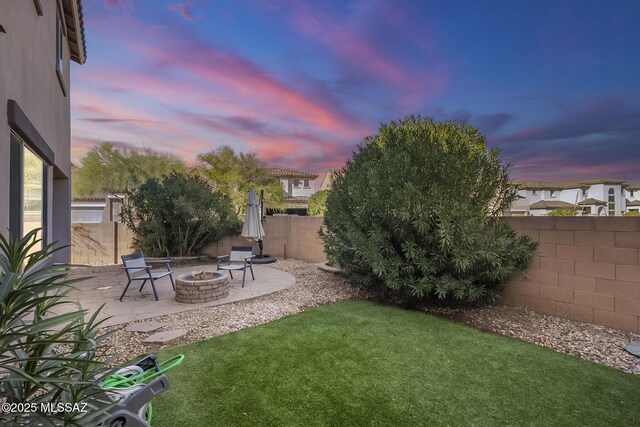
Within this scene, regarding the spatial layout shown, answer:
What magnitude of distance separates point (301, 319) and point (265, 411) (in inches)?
94.7

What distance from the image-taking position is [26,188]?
4.38 m

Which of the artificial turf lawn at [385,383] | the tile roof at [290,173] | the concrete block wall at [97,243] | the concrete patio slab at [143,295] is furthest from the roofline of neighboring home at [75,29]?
the tile roof at [290,173]

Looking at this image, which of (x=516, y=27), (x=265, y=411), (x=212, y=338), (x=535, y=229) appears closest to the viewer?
(x=265, y=411)

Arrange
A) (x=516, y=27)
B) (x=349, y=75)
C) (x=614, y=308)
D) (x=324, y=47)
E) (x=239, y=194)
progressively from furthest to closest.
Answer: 1. (x=239, y=194)
2. (x=349, y=75)
3. (x=324, y=47)
4. (x=516, y=27)
5. (x=614, y=308)

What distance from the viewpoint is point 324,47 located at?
11.0 meters

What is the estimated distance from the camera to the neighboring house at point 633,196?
31712 millimetres

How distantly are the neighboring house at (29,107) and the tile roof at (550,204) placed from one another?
37.6 metres

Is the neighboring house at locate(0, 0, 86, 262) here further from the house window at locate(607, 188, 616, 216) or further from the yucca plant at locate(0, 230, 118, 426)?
the house window at locate(607, 188, 616, 216)

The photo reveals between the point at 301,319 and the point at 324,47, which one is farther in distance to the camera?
the point at 324,47

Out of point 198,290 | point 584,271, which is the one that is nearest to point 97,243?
point 198,290

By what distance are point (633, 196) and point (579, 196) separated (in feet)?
17.4

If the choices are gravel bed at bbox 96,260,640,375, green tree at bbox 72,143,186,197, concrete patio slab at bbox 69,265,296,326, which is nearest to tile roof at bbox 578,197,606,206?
gravel bed at bbox 96,260,640,375

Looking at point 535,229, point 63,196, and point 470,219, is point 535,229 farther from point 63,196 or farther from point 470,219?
point 63,196

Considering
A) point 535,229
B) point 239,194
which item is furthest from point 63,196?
point 239,194
